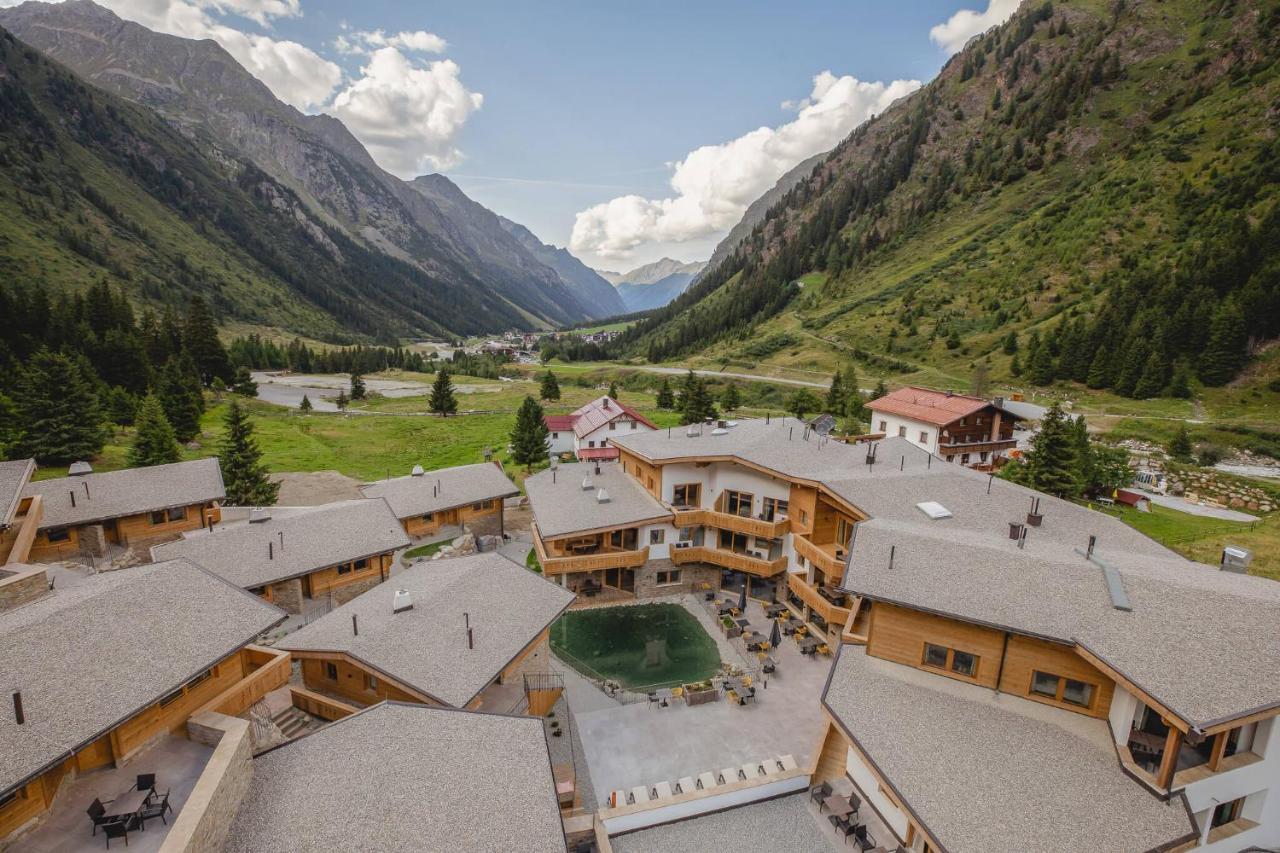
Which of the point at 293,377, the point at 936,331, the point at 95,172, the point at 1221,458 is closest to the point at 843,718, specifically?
the point at 1221,458

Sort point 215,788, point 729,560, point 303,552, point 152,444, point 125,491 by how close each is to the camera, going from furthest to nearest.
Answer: point 152,444, point 125,491, point 729,560, point 303,552, point 215,788

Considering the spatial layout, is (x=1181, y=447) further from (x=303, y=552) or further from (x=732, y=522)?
(x=303, y=552)

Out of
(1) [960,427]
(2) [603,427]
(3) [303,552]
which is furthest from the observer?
(2) [603,427]

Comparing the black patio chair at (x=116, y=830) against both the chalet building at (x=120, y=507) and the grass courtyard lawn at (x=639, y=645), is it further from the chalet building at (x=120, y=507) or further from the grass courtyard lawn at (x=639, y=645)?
the chalet building at (x=120, y=507)

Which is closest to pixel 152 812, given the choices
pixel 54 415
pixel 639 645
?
pixel 639 645

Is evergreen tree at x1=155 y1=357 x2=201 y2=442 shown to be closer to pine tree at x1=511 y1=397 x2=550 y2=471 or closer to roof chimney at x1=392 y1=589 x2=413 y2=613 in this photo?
pine tree at x1=511 y1=397 x2=550 y2=471

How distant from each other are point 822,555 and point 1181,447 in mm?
50642

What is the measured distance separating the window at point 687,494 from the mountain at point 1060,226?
6787 cm

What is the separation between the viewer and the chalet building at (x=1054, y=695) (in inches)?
492

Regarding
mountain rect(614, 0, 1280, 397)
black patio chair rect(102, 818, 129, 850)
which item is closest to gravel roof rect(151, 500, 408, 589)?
black patio chair rect(102, 818, 129, 850)

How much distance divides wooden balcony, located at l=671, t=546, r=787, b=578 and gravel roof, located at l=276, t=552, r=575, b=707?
10257 mm

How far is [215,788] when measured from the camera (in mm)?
11266

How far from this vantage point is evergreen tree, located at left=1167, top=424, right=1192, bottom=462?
5186 cm

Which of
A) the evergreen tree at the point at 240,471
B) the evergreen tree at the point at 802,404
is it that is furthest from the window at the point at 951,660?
the evergreen tree at the point at 802,404
